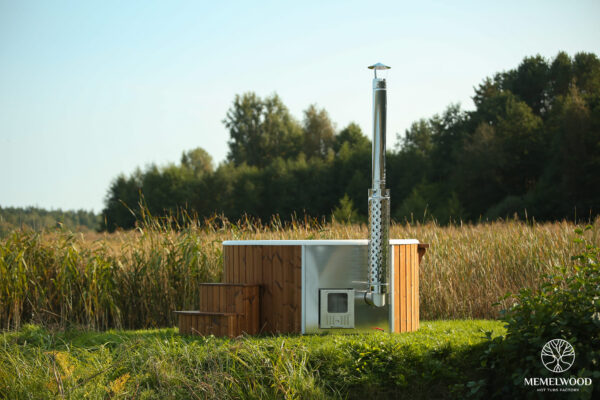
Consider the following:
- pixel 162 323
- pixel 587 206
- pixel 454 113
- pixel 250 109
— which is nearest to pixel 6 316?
pixel 162 323

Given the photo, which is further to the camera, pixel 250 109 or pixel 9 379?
pixel 250 109

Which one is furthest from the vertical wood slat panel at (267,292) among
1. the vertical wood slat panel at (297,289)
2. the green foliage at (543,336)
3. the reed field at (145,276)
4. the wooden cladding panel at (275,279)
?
the green foliage at (543,336)

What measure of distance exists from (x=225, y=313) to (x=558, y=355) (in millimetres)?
3027

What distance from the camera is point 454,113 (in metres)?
35.4

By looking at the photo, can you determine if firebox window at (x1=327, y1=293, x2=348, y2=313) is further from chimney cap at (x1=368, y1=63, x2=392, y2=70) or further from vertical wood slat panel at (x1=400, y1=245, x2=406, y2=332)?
chimney cap at (x1=368, y1=63, x2=392, y2=70)

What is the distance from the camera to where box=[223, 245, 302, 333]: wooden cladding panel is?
6023 mm

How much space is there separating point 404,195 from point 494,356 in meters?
28.3

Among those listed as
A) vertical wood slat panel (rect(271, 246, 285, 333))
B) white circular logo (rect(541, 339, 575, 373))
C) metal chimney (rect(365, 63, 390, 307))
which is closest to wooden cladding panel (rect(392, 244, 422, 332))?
metal chimney (rect(365, 63, 390, 307))

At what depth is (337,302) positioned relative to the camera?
605cm

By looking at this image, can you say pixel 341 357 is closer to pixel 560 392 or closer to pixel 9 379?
pixel 560 392

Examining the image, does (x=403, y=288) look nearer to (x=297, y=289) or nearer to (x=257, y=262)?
(x=297, y=289)

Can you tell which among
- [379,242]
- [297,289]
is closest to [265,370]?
[297,289]

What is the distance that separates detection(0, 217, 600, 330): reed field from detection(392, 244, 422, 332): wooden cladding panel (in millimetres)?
1697

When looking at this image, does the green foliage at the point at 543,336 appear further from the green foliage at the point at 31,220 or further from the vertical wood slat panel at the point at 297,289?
the green foliage at the point at 31,220
